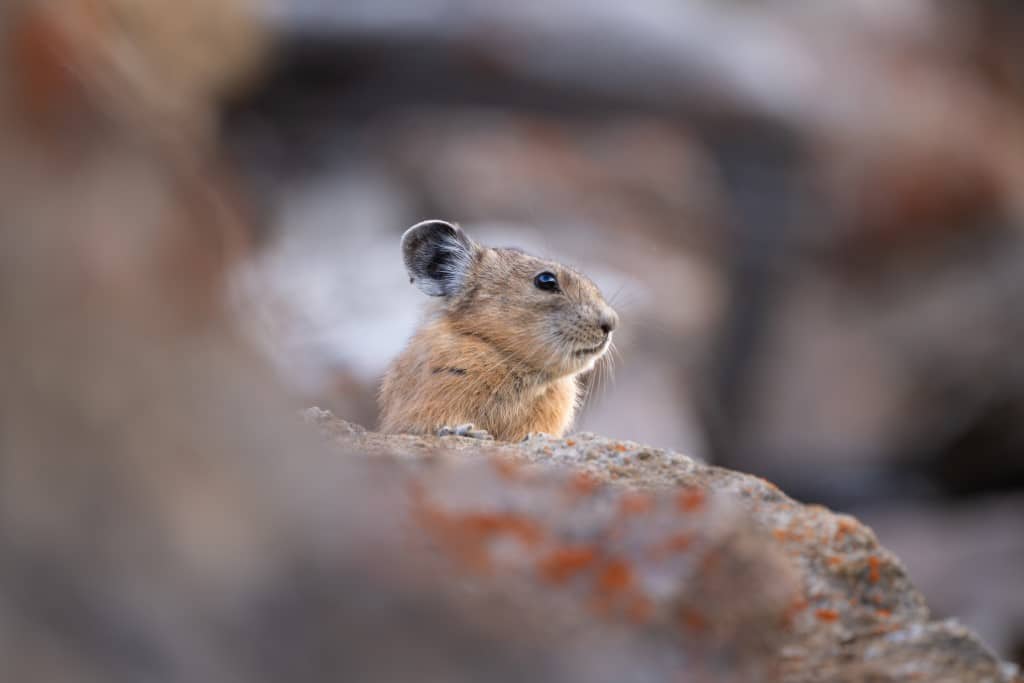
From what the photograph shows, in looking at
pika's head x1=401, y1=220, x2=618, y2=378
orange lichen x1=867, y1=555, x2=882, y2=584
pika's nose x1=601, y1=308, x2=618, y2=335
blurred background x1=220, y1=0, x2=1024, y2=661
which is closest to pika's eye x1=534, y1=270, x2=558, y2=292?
pika's head x1=401, y1=220, x2=618, y2=378

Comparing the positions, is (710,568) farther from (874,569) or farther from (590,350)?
(590,350)

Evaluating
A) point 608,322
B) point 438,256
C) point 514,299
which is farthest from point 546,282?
point 438,256

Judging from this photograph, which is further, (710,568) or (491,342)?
(491,342)

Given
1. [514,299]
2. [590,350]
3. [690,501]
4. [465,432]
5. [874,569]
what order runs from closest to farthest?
[690,501]
[874,569]
[465,432]
[590,350]
[514,299]

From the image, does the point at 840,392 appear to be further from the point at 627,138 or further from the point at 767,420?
the point at 627,138

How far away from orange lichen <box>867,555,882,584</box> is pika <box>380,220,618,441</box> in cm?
389

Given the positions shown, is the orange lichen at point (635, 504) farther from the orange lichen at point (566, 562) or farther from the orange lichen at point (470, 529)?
the orange lichen at point (470, 529)

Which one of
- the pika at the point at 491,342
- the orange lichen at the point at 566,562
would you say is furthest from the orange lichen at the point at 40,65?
the pika at the point at 491,342

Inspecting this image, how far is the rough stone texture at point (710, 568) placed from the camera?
506cm

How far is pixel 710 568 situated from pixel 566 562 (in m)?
0.56

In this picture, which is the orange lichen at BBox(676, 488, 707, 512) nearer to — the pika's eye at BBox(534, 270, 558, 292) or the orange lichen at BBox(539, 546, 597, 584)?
the orange lichen at BBox(539, 546, 597, 584)

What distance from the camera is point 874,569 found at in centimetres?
598

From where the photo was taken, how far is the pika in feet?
32.3

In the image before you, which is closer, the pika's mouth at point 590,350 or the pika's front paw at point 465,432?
the pika's front paw at point 465,432
